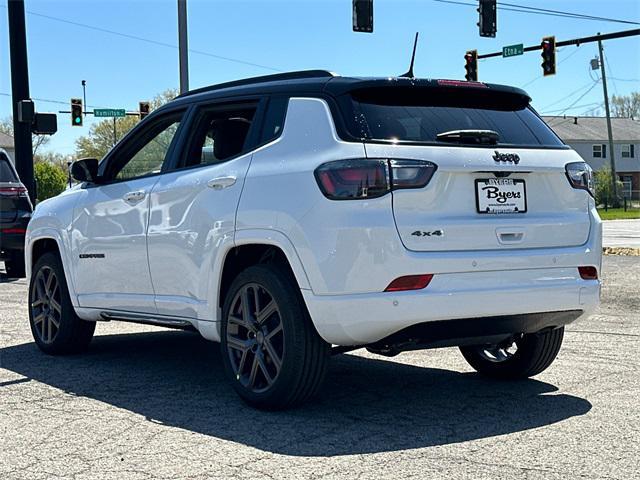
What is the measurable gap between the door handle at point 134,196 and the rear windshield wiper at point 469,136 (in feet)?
7.27

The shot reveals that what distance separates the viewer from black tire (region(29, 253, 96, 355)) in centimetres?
752

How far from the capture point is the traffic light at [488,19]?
938 inches

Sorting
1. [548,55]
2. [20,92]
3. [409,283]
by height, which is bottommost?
[409,283]

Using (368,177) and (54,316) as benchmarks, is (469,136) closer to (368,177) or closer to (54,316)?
(368,177)

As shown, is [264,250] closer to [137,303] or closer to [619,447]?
[137,303]

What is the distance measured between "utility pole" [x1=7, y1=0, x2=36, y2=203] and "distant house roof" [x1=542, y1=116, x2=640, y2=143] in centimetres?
6646

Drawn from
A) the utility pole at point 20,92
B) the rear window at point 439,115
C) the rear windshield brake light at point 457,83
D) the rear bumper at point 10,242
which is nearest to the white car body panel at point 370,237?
the rear window at point 439,115

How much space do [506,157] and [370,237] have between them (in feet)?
3.15

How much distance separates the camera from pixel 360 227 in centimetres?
504

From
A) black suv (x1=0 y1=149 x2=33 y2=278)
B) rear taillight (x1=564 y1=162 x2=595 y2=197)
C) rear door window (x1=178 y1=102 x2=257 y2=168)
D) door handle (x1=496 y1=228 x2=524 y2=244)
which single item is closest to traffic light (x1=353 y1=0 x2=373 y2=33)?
black suv (x1=0 y1=149 x2=33 y2=278)

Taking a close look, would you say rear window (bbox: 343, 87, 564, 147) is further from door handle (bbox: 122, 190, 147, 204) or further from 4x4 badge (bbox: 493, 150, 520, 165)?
door handle (bbox: 122, 190, 147, 204)

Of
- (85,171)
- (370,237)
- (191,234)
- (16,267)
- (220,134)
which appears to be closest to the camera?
(370,237)

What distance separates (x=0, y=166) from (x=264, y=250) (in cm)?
1040

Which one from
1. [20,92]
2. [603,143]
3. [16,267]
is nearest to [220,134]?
[16,267]
